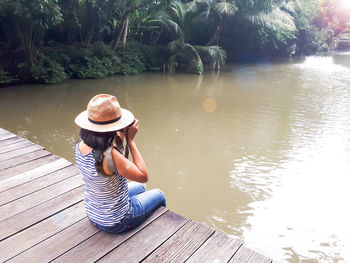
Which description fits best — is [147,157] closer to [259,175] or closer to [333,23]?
[259,175]

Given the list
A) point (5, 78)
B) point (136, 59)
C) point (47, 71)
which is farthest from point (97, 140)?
point (136, 59)

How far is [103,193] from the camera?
1755 mm

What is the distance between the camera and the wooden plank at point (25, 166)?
267 centimetres

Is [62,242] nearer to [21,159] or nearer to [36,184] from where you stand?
[36,184]

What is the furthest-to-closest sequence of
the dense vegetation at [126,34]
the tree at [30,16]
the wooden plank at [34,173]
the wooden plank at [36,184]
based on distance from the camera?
the dense vegetation at [126,34] → the tree at [30,16] → the wooden plank at [34,173] → the wooden plank at [36,184]

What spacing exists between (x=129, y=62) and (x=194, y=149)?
23.8 ft

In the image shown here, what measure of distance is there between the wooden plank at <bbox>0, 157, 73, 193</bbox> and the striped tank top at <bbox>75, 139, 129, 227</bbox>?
3.21 ft

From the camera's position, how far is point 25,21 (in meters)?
7.84

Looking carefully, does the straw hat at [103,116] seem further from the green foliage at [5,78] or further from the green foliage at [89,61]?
the green foliage at [89,61]

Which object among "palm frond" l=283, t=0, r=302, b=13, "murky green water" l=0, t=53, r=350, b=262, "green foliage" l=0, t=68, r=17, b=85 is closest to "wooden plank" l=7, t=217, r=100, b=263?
"murky green water" l=0, t=53, r=350, b=262

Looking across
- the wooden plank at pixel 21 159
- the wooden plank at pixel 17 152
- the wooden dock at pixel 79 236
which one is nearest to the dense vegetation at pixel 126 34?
the wooden plank at pixel 17 152

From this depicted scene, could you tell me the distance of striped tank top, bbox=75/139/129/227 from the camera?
1.71m

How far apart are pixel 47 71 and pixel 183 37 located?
5067 mm

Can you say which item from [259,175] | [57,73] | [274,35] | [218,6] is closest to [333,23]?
[274,35]
